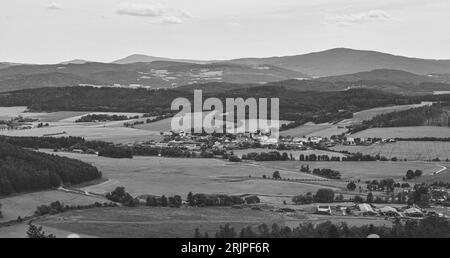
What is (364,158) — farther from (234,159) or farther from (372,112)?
(372,112)

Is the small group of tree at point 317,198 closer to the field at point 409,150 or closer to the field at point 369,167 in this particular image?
the field at point 369,167

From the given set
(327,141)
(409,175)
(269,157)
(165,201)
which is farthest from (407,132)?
(165,201)

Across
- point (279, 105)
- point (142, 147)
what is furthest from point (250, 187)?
point (279, 105)

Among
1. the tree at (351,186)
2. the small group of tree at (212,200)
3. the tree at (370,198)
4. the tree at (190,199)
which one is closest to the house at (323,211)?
the tree at (370,198)

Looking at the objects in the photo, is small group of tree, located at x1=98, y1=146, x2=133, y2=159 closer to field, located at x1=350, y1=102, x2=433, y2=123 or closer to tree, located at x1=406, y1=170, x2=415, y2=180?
tree, located at x1=406, y1=170, x2=415, y2=180
